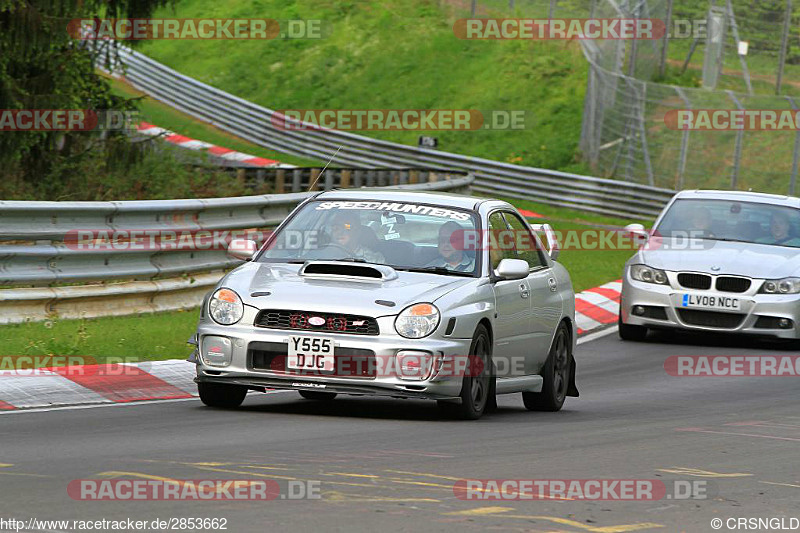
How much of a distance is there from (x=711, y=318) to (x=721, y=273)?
51 cm

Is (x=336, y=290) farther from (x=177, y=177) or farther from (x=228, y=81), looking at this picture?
(x=228, y=81)

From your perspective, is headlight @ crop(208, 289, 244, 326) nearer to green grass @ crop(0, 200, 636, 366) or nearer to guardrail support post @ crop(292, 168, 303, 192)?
green grass @ crop(0, 200, 636, 366)

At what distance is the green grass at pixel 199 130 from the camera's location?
143 feet

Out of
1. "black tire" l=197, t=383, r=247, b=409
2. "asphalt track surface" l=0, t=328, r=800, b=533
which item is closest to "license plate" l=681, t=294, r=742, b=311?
"asphalt track surface" l=0, t=328, r=800, b=533

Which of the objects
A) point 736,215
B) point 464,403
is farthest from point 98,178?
point 464,403

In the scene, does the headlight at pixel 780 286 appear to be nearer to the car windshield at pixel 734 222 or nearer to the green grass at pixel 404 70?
the car windshield at pixel 734 222

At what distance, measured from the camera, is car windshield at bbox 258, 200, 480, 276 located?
9875mm

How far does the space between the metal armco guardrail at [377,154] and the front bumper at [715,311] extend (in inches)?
653

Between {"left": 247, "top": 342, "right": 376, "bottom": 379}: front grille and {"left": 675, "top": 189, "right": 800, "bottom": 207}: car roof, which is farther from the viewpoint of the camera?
{"left": 675, "top": 189, "right": 800, "bottom": 207}: car roof

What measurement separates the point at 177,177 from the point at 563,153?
71.5 feet

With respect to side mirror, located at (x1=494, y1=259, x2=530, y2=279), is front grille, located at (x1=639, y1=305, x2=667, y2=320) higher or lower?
lower

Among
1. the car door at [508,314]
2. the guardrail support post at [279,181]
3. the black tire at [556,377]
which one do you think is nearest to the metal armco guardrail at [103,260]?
the car door at [508,314]

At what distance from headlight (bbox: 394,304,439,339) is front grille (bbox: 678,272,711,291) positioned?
707cm

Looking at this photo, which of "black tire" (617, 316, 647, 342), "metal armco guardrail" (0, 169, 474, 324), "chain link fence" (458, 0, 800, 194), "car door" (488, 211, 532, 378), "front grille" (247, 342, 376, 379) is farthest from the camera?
"chain link fence" (458, 0, 800, 194)
